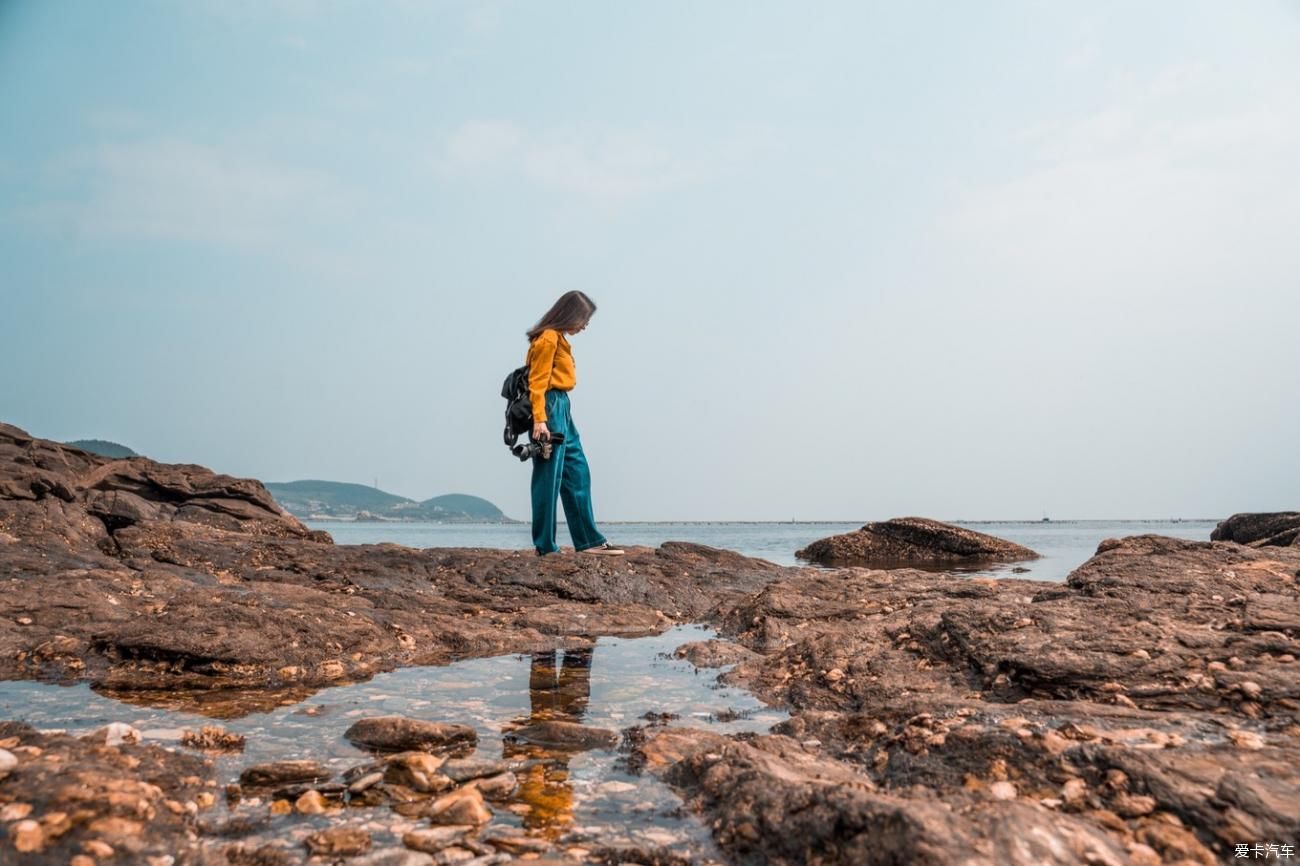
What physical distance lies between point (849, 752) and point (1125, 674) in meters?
1.41

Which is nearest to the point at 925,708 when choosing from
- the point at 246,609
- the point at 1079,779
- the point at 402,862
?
the point at 1079,779

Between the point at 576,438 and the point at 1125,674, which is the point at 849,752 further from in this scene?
the point at 576,438

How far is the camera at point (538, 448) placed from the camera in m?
8.62

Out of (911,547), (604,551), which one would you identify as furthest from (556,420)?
(911,547)

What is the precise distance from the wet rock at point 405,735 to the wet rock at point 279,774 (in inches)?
13.7

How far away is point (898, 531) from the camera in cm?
2028

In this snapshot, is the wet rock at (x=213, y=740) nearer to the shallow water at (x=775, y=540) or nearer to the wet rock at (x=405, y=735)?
the wet rock at (x=405, y=735)

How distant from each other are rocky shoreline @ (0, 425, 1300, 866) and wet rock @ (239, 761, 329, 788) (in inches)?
→ 0.6

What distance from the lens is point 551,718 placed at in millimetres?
3768

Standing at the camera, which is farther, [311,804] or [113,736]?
[113,736]

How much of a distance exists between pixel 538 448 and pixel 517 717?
5073 mm

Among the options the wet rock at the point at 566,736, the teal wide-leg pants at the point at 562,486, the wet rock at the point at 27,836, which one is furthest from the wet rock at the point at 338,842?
the teal wide-leg pants at the point at 562,486

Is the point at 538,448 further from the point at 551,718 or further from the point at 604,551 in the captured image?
the point at 551,718

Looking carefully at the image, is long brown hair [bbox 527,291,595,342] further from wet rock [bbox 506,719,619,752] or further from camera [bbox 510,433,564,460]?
wet rock [bbox 506,719,619,752]
